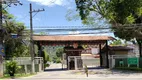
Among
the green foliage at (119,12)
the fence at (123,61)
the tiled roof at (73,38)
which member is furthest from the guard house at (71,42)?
the green foliage at (119,12)

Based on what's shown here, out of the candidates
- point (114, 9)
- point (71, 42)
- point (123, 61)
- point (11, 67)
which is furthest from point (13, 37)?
point (123, 61)

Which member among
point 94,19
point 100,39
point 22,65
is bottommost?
point 22,65

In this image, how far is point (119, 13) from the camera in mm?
35156

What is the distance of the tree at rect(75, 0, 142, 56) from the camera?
34562mm

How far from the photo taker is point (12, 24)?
35.9 m

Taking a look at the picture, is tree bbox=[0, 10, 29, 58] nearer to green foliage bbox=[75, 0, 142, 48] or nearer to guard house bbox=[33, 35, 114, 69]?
guard house bbox=[33, 35, 114, 69]


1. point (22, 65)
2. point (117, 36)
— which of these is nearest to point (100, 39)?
point (117, 36)

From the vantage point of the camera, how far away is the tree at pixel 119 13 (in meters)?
34.6

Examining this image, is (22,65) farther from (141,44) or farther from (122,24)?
(141,44)

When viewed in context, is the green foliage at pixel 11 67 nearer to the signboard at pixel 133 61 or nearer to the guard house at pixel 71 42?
the guard house at pixel 71 42

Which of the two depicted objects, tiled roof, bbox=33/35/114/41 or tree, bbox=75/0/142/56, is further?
tiled roof, bbox=33/35/114/41

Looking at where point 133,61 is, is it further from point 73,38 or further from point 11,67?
point 11,67

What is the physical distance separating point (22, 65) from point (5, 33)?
13.2ft

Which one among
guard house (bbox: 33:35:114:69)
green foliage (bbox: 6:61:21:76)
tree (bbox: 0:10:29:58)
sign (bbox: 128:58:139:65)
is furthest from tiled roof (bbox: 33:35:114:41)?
green foliage (bbox: 6:61:21:76)
